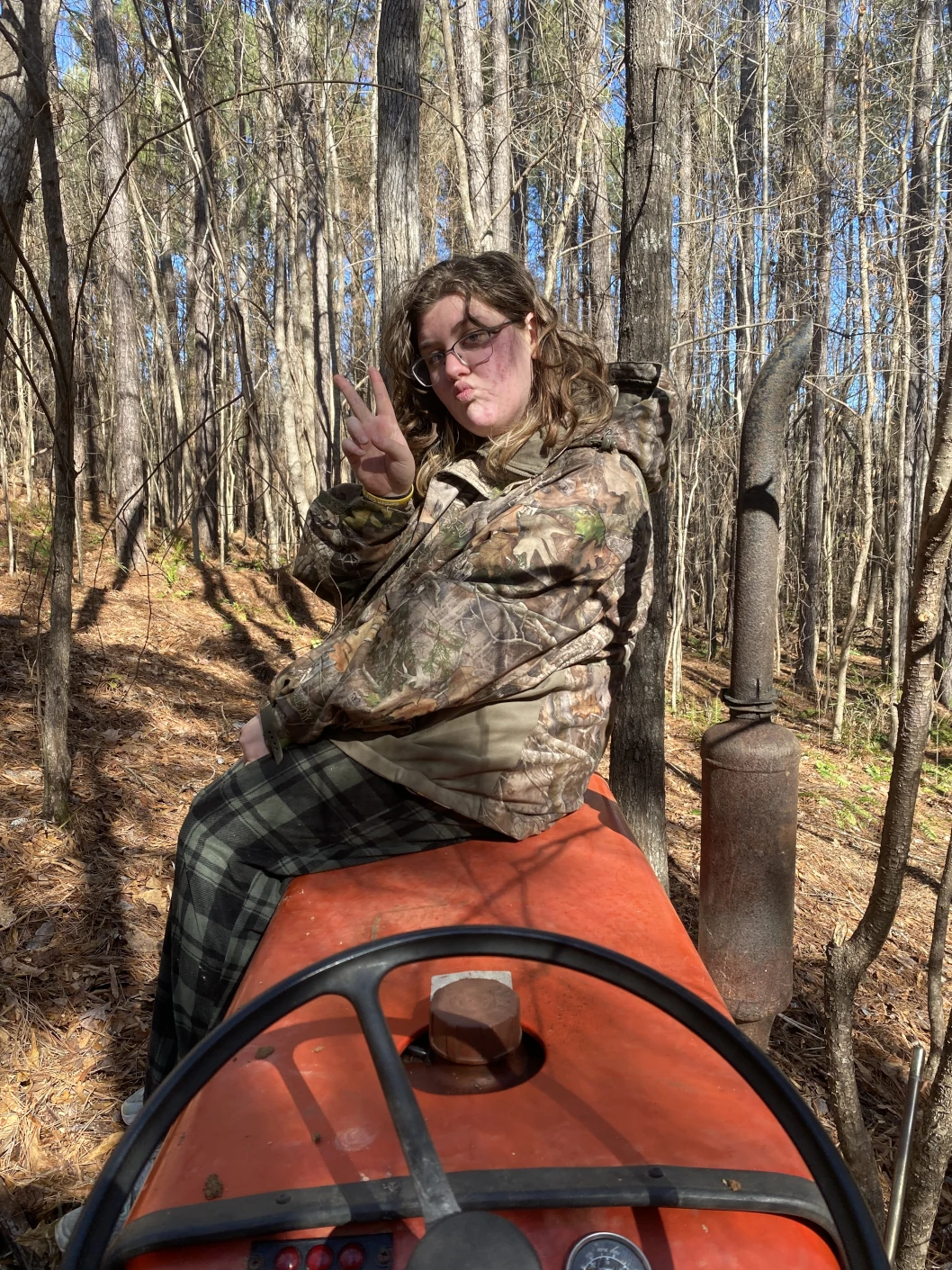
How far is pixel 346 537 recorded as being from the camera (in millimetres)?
2598

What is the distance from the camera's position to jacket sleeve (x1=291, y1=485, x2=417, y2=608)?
254 cm

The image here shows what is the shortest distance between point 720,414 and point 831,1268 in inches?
629

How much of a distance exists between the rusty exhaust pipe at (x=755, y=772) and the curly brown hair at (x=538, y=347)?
49 cm

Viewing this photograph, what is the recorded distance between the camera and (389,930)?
1524 millimetres

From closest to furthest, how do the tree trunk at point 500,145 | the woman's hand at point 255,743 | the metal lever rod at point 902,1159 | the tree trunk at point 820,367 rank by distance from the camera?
the metal lever rod at point 902,1159 → the woman's hand at point 255,743 → the tree trunk at point 500,145 → the tree trunk at point 820,367

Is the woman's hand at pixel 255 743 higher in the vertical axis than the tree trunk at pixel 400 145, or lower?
lower

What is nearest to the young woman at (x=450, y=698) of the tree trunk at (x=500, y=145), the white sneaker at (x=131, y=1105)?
the white sneaker at (x=131, y=1105)

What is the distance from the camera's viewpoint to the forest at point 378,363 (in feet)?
9.39

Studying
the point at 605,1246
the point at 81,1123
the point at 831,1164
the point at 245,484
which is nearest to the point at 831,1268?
the point at 831,1164

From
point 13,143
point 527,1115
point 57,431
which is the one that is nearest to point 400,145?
point 13,143

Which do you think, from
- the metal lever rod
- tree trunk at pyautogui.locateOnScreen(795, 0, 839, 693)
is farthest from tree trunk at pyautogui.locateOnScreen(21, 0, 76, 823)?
tree trunk at pyautogui.locateOnScreen(795, 0, 839, 693)

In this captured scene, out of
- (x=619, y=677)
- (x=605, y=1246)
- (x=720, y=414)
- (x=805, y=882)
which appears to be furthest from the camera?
(x=720, y=414)

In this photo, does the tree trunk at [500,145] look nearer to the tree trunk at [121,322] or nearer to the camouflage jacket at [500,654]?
the camouflage jacket at [500,654]

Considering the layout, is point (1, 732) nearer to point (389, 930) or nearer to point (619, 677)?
point (619, 677)
